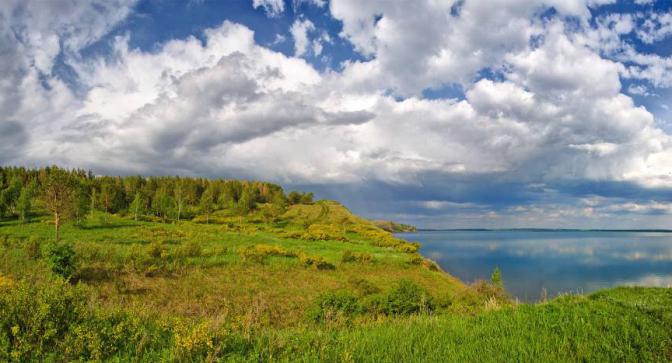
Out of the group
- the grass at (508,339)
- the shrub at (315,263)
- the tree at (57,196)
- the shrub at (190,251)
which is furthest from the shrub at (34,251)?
the grass at (508,339)

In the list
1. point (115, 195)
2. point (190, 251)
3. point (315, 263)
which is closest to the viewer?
point (190, 251)

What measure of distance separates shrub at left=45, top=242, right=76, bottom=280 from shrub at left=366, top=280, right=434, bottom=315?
17.6 metres

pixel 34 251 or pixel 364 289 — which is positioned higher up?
pixel 34 251

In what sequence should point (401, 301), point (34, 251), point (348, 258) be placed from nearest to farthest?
point (401, 301), point (34, 251), point (348, 258)

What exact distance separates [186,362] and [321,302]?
11764 millimetres

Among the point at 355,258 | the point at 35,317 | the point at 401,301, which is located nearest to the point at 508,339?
the point at 35,317

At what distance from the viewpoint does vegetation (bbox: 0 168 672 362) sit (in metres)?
5.70

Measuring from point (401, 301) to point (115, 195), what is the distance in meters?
92.1

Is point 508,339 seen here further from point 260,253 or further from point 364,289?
point 260,253

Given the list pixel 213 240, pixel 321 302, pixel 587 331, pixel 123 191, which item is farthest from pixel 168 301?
pixel 123 191

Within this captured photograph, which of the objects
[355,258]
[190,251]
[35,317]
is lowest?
[355,258]

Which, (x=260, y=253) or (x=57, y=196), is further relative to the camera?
(x=57, y=196)

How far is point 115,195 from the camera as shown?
89.9 meters

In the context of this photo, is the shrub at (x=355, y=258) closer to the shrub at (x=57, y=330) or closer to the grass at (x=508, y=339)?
the grass at (x=508, y=339)
